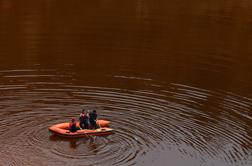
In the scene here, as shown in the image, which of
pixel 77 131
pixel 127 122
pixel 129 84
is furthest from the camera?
pixel 129 84

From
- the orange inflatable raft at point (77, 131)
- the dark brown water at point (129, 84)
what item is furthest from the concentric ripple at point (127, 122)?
the orange inflatable raft at point (77, 131)

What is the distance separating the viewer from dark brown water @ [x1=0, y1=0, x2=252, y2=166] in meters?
33.5

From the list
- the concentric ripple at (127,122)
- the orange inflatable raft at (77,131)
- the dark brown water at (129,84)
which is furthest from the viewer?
the orange inflatable raft at (77,131)

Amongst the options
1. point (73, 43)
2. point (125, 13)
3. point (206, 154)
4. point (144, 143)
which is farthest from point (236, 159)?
point (125, 13)

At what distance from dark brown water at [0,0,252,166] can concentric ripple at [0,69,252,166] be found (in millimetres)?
70

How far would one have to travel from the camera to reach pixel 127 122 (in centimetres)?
3759

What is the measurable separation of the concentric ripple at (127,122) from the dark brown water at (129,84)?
70 mm

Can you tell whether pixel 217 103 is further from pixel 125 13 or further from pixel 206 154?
pixel 125 13

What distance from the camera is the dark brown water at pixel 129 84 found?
33.5 m

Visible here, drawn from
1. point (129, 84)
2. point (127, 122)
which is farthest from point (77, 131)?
point (129, 84)

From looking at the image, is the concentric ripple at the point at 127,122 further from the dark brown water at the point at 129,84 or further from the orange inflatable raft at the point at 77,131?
the orange inflatable raft at the point at 77,131

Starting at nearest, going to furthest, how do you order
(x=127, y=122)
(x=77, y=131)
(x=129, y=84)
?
(x=77, y=131), (x=127, y=122), (x=129, y=84)

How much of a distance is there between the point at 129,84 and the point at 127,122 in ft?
27.9

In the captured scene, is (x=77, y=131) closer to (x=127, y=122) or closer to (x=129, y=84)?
(x=127, y=122)
